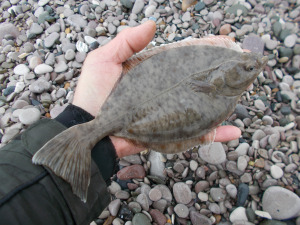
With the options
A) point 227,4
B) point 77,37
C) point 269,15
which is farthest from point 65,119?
point 269,15

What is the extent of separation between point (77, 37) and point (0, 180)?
3293 millimetres

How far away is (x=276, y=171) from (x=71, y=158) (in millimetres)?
2525

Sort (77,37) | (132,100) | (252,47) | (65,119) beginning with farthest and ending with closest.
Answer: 1. (77,37)
2. (252,47)
3. (65,119)
4. (132,100)

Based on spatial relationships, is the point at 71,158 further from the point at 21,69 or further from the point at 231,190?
the point at 21,69

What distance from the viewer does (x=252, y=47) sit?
4117 millimetres

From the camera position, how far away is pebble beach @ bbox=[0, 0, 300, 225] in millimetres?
2967

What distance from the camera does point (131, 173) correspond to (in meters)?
3.18

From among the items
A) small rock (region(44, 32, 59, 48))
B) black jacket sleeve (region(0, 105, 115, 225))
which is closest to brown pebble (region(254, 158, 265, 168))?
black jacket sleeve (region(0, 105, 115, 225))

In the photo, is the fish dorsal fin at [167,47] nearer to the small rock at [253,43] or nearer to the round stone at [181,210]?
the round stone at [181,210]

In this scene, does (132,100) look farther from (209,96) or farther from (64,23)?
(64,23)

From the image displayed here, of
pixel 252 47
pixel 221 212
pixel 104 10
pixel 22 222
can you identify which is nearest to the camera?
pixel 22 222

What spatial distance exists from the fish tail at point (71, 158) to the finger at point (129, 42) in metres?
1.04

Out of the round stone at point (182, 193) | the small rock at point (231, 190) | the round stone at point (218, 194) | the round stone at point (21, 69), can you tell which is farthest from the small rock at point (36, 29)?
the small rock at point (231, 190)

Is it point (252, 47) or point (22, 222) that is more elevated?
point (22, 222)
